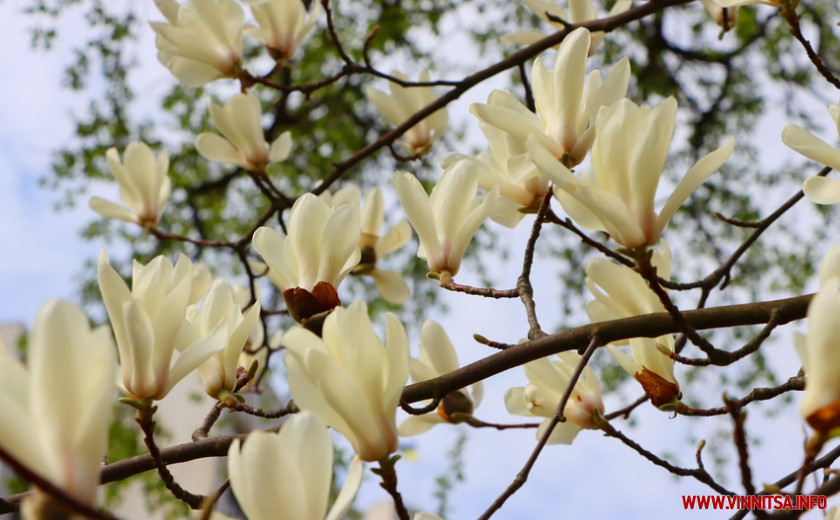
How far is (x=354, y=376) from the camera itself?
621 mm

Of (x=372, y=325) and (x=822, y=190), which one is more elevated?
(x=822, y=190)

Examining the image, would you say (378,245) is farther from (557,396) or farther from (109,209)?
(557,396)

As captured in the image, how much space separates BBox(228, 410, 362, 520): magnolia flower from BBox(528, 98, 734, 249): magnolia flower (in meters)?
0.28

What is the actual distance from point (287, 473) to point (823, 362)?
35 cm

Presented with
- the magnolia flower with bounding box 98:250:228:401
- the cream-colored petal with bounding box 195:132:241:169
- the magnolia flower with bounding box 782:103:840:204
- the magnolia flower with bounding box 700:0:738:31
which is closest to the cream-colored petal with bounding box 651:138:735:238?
the magnolia flower with bounding box 782:103:840:204

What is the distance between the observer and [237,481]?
1.77ft

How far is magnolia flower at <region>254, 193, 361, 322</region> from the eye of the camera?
2.85 ft

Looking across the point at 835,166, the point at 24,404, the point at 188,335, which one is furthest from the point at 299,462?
the point at 835,166

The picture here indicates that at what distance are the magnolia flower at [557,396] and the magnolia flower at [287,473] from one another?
485mm

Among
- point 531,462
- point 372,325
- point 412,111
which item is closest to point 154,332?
point 372,325

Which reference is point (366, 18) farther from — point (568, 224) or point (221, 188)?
point (568, 224)

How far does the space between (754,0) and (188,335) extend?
87 centimetres

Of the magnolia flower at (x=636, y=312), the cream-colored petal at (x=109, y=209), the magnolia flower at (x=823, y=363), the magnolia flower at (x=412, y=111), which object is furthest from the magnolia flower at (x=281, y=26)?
the magnolia flower at (x=823, y=363)

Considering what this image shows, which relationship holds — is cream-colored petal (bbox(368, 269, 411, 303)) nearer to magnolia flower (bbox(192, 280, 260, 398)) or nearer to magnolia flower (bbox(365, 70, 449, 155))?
magnolia flower (bbox(365, 70, 449, 155))
